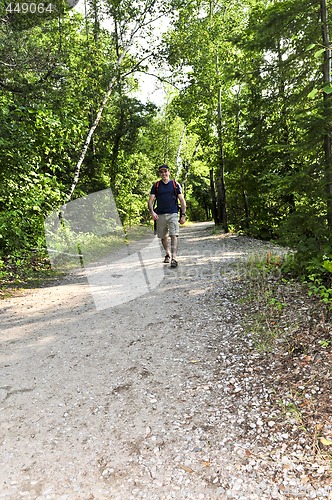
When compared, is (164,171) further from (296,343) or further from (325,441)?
(325,441)


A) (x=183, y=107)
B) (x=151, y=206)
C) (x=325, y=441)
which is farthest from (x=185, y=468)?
(x=183, y=107)

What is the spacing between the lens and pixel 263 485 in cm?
232

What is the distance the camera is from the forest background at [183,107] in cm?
561

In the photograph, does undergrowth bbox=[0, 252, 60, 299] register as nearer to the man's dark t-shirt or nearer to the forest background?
the forest background

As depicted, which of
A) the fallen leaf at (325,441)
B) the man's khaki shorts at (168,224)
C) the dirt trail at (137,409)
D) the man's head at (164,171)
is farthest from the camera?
the man's khaki shorts at (168,224)

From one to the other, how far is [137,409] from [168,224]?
5.17 meters

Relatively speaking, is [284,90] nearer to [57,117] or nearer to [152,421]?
[57,117]

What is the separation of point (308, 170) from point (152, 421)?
4.70 metres


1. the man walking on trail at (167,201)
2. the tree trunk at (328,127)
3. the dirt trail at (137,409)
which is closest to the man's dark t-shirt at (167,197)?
the man walking on trail at (167,201)

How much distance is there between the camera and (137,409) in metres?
3.24

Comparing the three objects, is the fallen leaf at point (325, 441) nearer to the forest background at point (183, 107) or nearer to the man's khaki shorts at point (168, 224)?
the forest background at point (183, 107)

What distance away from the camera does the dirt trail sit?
2434 millimetres

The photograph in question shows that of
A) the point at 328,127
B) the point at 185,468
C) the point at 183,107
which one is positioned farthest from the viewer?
the point at 183,107

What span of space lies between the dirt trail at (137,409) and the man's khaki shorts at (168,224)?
2.64 m
